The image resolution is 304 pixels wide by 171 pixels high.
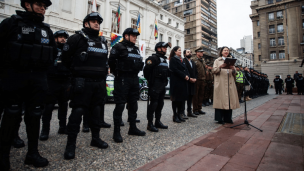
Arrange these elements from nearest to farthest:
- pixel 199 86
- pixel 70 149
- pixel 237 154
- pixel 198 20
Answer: pixel 70 149 < pixel 237 154 < pixel 199 86 < pixel 198 20

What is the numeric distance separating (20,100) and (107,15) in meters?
23.3

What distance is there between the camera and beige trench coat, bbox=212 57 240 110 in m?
4.32

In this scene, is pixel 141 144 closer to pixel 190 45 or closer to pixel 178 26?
pixel 178 26

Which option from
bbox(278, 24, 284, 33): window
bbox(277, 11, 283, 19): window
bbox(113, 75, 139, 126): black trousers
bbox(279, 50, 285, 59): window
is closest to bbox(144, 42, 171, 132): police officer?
bbox(113, 75, 139, 126): black trousers

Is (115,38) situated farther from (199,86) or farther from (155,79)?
(155,79)

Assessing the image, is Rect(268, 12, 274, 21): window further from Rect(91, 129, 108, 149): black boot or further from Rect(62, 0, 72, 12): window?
Rect(91, 129, 108, 149): black boot

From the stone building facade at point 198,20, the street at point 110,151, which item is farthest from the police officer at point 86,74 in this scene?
the stone building facade at point 198,20

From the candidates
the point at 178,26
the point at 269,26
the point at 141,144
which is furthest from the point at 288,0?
the point at 141,144

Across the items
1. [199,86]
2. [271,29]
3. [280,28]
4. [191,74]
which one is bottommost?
[199,86]

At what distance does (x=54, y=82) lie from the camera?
325cm

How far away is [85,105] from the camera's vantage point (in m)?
2.47

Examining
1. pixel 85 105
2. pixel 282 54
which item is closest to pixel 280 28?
pixel 282 54

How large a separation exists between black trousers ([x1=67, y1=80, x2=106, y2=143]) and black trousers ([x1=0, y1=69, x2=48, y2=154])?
1.28 ft

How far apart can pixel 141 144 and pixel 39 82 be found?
175 centimetres
